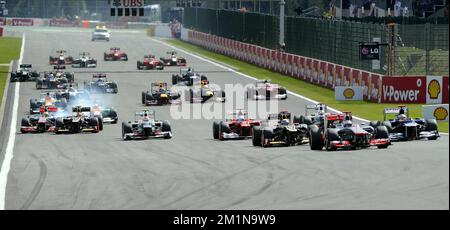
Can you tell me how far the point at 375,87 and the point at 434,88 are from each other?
2.95 metres

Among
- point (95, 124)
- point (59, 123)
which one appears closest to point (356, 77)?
point (95, 124)

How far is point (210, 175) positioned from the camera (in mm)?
24797

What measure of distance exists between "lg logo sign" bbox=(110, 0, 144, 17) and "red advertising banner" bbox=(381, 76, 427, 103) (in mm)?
33612

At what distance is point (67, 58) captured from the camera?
7988 centimetres

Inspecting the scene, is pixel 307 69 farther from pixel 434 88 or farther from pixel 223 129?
pixel 223 129

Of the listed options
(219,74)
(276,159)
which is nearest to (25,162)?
(276,159)

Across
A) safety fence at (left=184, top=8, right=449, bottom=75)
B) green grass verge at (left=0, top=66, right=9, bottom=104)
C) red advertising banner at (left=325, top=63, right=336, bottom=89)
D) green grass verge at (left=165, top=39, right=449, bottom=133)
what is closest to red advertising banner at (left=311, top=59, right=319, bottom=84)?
green grass verge at (left=165, top=39, right=449, bottom=133)

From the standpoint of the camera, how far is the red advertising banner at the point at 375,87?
47.9m

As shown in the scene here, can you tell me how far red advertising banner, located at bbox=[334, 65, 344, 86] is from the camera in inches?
2136

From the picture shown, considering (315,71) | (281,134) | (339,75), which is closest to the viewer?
(281,134)

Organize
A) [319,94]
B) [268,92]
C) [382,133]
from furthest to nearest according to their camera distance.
Answer: [319,94]
[268,92]
[382,133]

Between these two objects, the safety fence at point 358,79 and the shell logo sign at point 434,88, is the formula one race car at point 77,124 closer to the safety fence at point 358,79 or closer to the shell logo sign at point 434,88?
the safety fence at point 358,79

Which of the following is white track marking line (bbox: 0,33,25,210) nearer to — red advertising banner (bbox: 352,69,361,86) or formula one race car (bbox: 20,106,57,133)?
formula one race car (bbox: 20,106,57,133)
